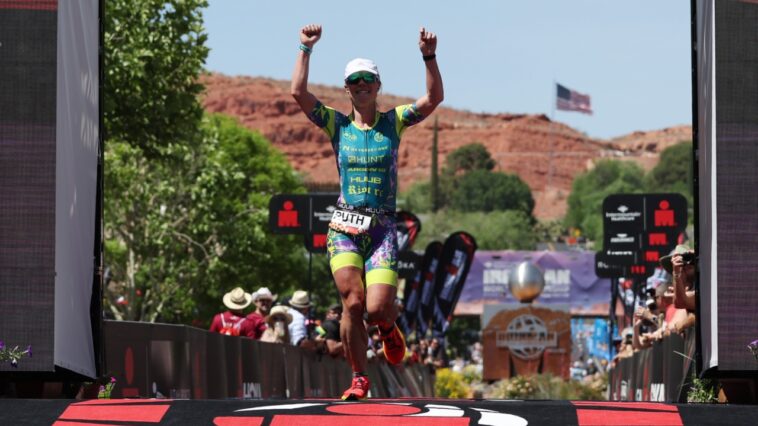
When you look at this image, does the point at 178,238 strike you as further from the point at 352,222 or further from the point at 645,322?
the point at 352,222

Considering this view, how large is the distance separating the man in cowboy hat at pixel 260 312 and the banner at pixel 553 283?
7816cm

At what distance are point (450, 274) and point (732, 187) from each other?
3285 centimetres

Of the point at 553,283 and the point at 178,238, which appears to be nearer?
the point at 178,238

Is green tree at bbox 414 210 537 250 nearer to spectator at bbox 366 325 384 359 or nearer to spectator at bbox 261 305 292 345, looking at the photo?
spectator at bbox 366 325 384 359

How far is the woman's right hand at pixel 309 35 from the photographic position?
9984 millimetres

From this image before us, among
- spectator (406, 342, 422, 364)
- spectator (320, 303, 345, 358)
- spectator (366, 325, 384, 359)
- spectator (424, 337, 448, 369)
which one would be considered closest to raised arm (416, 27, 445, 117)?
spectator (320, 303, 345, 358)

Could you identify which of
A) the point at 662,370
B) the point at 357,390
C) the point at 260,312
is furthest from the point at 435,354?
the point at 357,390

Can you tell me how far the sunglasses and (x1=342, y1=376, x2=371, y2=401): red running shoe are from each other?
1748 mm

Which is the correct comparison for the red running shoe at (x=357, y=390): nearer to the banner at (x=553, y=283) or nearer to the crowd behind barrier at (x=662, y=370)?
the crowd behind barrier at (x=662, y=370)

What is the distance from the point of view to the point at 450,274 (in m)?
41.6

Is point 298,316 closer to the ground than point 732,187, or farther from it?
closer to the ground

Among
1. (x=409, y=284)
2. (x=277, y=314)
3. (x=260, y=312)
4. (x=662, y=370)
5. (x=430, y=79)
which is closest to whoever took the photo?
(x=430, y=79)

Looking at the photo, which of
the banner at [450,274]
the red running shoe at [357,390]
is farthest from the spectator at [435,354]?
the red running shoe at [357,390]

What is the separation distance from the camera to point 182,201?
53.9 m
